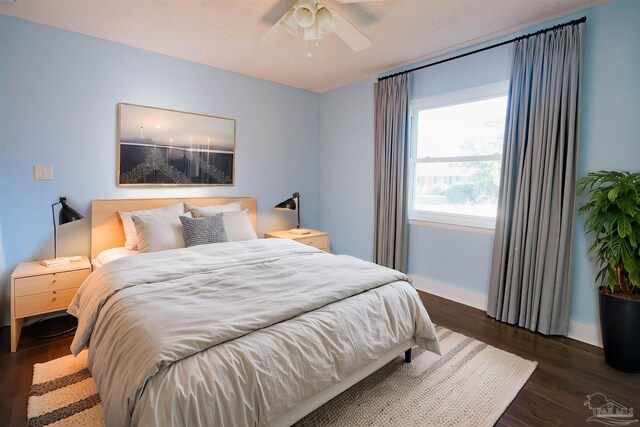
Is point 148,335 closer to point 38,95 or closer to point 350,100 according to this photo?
point 38,95

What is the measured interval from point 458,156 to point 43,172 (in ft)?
12.5

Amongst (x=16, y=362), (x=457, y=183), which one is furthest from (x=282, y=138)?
(x=16, y=362)

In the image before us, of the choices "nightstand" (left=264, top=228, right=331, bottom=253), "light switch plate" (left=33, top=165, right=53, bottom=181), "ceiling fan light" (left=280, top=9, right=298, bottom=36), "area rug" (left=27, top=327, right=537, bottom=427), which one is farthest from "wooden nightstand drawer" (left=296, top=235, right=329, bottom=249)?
"light switch plate" (left=33, top=165, right=53, bottom=181)

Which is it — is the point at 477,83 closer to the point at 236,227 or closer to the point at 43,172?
the point at 236,227

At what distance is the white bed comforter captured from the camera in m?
1.21

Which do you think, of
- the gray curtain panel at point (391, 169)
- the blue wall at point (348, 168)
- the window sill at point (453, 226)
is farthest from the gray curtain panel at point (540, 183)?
the blue wall at point (348, 168)

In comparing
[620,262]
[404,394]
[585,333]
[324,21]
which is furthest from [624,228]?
[324,21]

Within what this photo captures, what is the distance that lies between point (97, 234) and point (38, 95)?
48.5 inches

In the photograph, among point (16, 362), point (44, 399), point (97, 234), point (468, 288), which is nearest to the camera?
point (44, 399)

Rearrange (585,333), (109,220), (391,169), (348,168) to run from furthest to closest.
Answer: (348,168)
(391,169)
(109,220)
(585,333)

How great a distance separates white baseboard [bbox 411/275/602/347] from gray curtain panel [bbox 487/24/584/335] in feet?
0.30

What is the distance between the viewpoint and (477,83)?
10.1ft

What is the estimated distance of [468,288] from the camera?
128 inches

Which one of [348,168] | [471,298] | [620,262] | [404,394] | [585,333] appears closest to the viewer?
[404,394]
